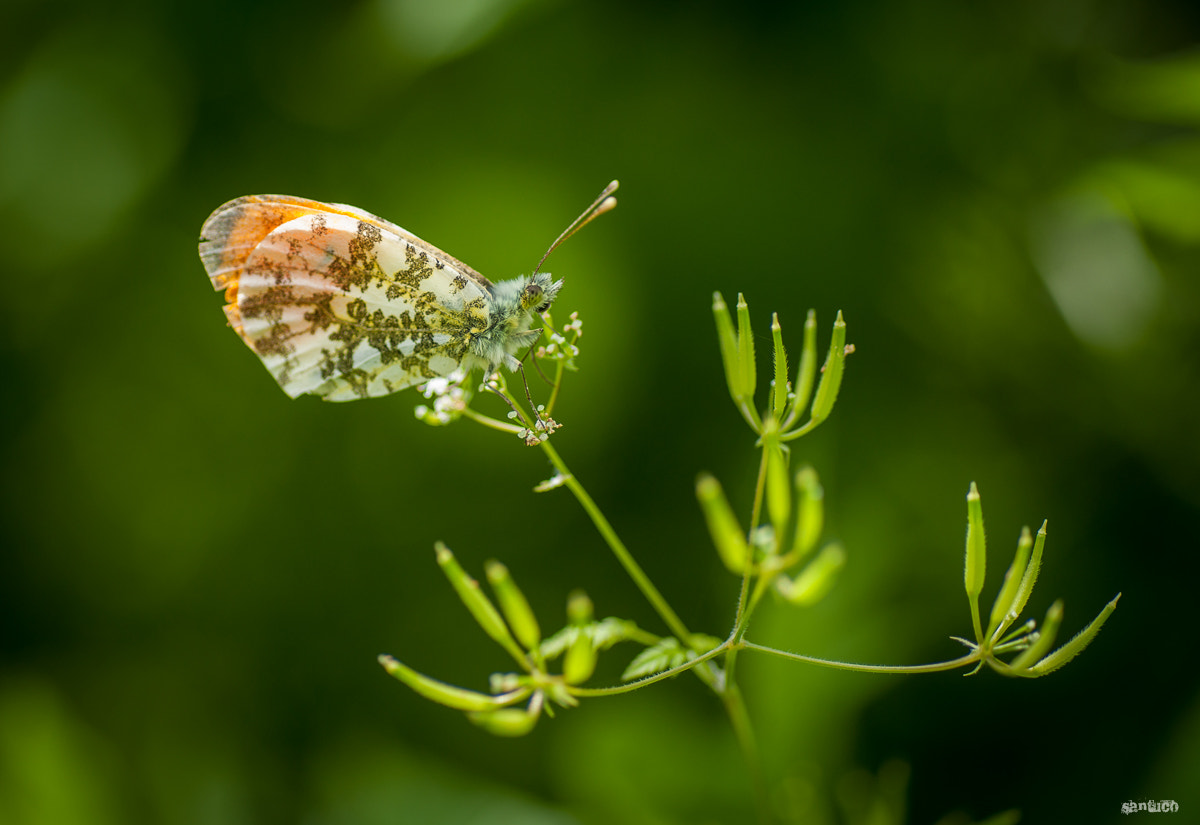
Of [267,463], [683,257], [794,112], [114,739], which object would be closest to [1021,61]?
[794,112]

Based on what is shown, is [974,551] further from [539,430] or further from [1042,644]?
[539,430]

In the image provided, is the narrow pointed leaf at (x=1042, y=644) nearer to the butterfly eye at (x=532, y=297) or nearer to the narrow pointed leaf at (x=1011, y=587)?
the narrow pointed leaf at (x=1011, y=587)

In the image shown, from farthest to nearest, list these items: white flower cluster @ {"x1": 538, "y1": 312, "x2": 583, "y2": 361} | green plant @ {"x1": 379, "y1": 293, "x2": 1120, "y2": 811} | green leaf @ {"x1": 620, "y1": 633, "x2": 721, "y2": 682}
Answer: white flower cluster @ {"x1": 538, "y1": 312, "x2": 583, "y2": 361}
green leaf @ {"x1": 620, "y1": 633, "x2": 721, "y2": 682}
green plant @ {"x1": 379, "y1": 293, "x2": 1120, "y2": 811}

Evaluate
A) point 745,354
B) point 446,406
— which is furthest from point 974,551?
point 446,406

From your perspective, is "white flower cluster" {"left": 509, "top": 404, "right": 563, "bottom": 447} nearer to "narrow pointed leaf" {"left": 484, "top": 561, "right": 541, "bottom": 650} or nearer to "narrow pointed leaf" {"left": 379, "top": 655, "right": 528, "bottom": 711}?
"narrow pointed leaf" {"left": 484, "top": 561, "right": 541, "bottom": 650}

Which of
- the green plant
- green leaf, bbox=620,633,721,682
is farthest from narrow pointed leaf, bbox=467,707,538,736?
green leaf, bbox=620,633,721,682

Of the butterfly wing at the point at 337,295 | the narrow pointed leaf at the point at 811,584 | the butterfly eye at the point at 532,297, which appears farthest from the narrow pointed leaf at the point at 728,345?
the butterfly wing at the point at 337,295

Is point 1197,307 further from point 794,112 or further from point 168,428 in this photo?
point 168,428

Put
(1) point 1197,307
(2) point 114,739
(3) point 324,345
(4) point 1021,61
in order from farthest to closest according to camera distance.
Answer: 1. (2) point 114,739
2. (4) point 1021,61
3. (1) point 1197,307
4. (3) point 324,345
